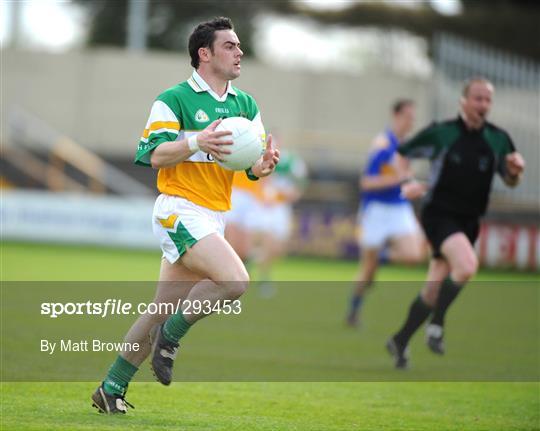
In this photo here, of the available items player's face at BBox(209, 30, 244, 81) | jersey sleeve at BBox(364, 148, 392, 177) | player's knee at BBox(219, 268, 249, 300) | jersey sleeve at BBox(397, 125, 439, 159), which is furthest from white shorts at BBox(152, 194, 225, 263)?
jersey sleeve at BBox(364, 148, 392, 177)

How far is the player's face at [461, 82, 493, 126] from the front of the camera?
36.8 ft

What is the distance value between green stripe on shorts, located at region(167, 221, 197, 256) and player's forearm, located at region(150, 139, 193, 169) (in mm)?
427

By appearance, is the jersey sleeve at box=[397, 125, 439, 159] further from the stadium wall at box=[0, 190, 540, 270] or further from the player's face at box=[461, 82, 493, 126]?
the stadium wall at box=[0, 190, 540, 270]

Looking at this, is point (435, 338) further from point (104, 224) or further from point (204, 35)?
point (104, 224)

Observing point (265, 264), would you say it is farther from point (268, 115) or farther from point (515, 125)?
point (268, 115)

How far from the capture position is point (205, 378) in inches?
388

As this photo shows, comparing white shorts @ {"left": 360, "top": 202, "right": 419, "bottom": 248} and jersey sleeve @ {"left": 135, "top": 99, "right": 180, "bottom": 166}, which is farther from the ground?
jersey sleeve @ {"left": 135, "top": 99, "right": 180, "bottom": 166}

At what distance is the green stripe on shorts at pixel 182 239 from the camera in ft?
Result: 25.1

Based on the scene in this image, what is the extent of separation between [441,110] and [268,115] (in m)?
6.33

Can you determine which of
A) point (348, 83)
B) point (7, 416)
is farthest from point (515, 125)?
point (7, 416)

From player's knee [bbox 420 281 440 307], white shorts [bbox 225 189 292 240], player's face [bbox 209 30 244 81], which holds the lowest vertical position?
player's knee [bbox 420 281 440 307]

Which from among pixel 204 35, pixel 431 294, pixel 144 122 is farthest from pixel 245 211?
pixel 144 122

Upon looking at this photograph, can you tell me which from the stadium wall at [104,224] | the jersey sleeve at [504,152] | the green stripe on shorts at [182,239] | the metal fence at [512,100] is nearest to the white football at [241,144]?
the green stripe on shorts at [182,239]

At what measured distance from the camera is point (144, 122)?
1353 inches
